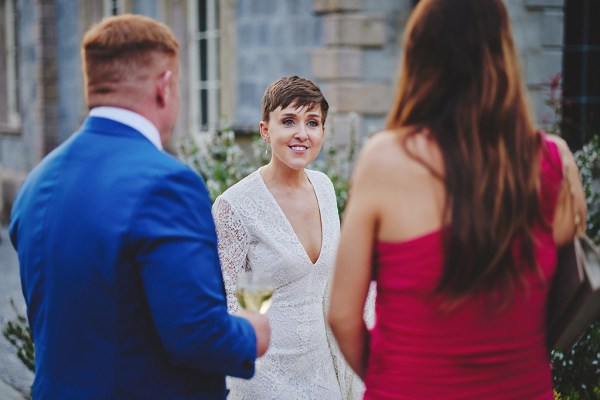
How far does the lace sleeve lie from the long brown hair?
1.36 m

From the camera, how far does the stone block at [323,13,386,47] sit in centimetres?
877

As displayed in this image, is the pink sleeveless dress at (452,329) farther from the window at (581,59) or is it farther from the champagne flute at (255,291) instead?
the window at (581,59)

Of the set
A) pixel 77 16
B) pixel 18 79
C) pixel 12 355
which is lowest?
pixel 12 355

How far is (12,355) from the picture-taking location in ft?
22.2

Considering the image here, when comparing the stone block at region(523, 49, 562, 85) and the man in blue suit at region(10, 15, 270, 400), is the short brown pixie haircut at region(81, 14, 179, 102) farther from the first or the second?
the stone block at region(523, 49, 562, 85)

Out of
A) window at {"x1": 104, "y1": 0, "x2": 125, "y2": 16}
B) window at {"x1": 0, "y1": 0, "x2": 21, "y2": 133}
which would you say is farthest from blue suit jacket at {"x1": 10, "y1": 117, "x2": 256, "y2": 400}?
window at {"x1": 0, "y1": 0, "x2": 21, "y2": 133}

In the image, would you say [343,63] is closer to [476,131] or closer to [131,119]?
[131,119]

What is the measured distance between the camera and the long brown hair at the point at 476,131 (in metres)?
2.01

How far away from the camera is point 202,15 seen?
11484mm

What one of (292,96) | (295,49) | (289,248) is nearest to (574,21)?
(295,49)

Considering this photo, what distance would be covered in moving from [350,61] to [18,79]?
456 inches

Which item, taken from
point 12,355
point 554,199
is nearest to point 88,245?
point 554,199

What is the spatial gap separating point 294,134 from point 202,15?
8.39 metres

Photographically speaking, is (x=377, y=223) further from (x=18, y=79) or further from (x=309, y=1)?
(x=18, y=79)
